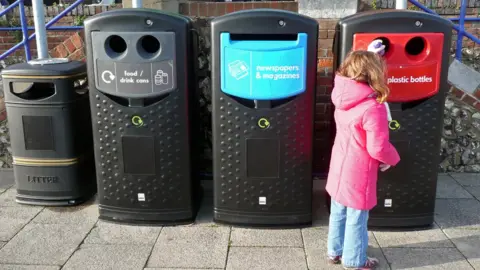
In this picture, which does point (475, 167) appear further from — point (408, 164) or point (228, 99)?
point (228, 99)

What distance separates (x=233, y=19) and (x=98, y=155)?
1469 mm

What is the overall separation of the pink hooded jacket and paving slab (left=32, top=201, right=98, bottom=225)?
6.71ft

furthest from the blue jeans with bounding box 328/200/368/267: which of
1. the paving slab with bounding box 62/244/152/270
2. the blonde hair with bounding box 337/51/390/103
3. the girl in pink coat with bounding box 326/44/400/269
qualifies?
the paving slab with bounding box 62/244/152/270

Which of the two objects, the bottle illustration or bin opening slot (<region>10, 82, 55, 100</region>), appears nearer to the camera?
the bottle illustration

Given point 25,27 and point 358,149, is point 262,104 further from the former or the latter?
point 25,27

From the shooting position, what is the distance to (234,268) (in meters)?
2.90

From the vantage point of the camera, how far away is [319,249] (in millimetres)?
3123

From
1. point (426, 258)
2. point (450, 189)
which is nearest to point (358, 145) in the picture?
point (426, 258)

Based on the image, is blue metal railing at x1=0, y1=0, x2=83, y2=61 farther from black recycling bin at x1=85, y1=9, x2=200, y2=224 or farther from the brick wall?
black recycling bin at x1=85, y1=9, x2=200, y2=224

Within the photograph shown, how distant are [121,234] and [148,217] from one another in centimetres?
24

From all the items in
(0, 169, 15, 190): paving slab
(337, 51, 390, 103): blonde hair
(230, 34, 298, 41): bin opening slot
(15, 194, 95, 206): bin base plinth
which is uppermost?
(230, 34, 298, 41): bin opening slot

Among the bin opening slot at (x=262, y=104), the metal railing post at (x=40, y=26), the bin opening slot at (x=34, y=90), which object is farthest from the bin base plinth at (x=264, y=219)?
the metal railing post at (x=40, y=26)

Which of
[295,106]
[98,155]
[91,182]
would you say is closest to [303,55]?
[295,106]

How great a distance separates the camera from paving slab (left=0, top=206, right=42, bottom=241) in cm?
337
